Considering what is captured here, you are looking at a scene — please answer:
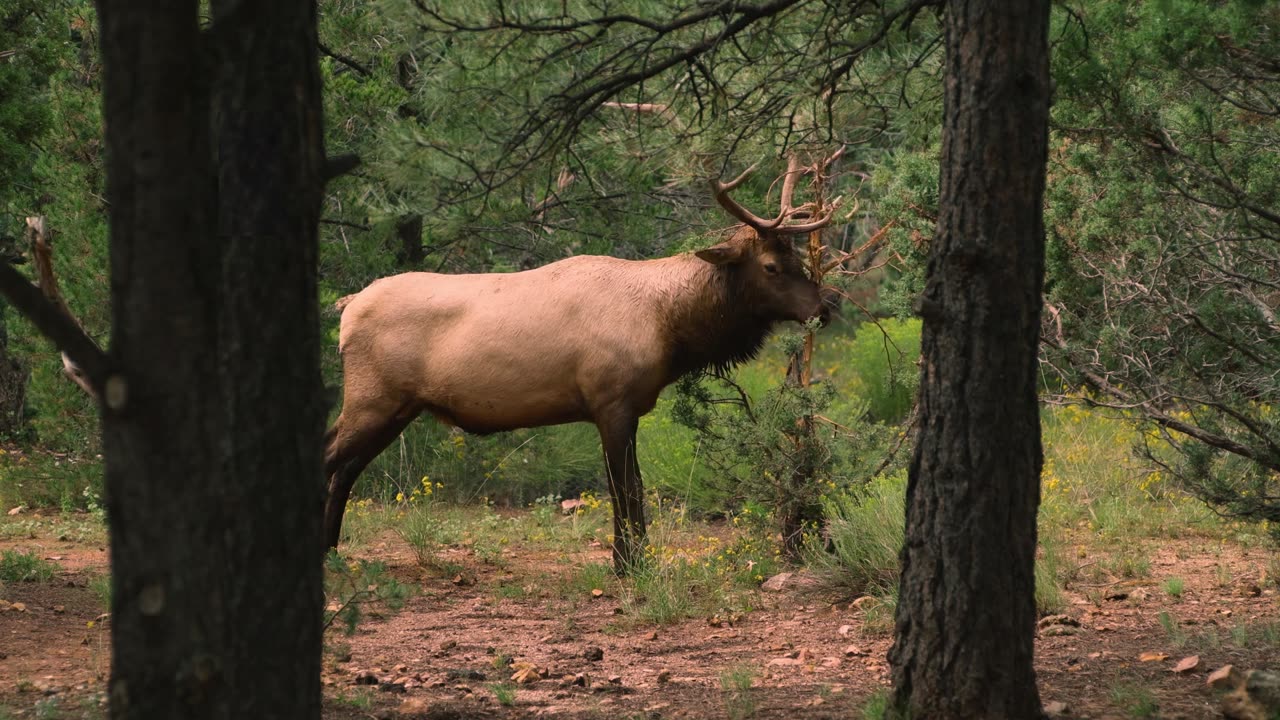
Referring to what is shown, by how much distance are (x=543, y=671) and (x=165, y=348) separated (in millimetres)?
3078

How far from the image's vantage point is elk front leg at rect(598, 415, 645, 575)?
773 cm

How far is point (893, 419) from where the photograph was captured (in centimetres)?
1355

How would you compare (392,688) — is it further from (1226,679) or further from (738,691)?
(1226,679)

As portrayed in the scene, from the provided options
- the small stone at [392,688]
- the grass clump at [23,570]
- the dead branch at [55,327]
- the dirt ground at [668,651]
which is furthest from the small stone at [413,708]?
the grass clump at [23,570]

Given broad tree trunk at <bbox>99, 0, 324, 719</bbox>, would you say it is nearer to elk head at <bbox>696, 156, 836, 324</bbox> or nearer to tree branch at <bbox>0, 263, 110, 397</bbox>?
tree branch at <bbox>0, 263, 110, 397</bbox>

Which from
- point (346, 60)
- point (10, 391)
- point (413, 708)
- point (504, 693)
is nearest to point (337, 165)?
point (413, 708)

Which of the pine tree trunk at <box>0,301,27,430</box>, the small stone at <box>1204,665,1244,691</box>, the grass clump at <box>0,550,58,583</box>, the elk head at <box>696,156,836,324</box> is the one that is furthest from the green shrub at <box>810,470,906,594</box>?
the pine tree trunk at <box>0,301,27,430</box>

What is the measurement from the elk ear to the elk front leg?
3.71 ft

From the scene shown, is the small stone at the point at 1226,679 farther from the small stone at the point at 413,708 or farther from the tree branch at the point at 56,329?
the tree branch at the point at 56,329

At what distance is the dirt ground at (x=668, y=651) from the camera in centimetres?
470

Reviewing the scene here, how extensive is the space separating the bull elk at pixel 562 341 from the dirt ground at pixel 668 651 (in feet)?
3.51

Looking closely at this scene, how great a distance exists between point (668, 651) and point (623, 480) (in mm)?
1920

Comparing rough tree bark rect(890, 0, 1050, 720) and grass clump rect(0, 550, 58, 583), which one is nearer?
rough tree bark rect(890, 0, 1050, 720)

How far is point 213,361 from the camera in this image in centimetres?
288
